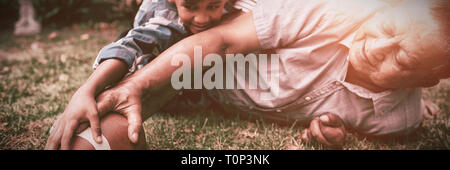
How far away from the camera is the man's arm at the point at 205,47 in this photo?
50.9 inches

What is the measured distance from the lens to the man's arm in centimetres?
129

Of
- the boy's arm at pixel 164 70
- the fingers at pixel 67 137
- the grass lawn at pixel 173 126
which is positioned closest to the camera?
the fingers at pixel 67 137

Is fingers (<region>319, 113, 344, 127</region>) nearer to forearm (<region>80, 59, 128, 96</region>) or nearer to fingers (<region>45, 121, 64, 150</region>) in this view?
forearm (<region>80, 59, 128, 96</region>)

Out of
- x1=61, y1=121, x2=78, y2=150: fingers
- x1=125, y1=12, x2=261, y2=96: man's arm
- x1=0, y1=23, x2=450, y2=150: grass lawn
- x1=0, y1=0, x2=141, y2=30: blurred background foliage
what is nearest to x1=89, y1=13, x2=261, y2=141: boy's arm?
x1=125, y1=12, x2=261, y2=96: man's arm

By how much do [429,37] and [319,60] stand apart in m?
0.46

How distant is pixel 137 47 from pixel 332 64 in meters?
0.91

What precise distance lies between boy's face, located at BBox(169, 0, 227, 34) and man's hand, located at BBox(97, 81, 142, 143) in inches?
16.4

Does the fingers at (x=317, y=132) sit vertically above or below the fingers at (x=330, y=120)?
below

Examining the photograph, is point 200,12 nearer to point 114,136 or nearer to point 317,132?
point 114,136

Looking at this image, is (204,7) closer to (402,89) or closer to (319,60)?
(319,60)

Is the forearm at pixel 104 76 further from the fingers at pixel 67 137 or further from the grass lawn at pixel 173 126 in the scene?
the grass lawn at pixel 173 126

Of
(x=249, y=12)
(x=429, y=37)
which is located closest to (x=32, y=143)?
(x=249, y=12)

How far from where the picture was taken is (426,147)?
1611 millimetres

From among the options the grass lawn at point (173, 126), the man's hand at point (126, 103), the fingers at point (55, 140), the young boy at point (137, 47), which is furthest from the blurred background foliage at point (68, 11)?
the fingers at point (55, 140)
